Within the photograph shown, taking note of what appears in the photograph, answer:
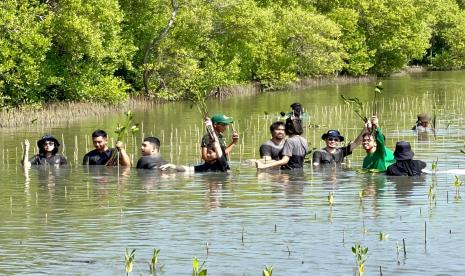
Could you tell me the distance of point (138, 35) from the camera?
58.3 metres

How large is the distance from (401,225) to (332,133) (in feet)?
21.0

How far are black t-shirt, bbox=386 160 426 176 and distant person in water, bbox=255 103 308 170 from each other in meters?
1.87

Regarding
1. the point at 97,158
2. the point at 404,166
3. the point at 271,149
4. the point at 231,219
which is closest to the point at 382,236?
the point at 231,219

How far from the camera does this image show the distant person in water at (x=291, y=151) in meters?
22.9

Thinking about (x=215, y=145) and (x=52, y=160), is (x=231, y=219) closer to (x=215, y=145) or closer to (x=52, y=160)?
(x=215, y=145)

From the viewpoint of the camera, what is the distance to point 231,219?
1745 cm

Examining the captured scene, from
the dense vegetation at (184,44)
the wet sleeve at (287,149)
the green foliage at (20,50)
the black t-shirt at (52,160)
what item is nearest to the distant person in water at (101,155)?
the black t-shirt at (52,160)

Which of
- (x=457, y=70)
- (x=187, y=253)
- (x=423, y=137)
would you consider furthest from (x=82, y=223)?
(x=457, y=70)

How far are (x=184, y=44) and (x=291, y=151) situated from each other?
125ft

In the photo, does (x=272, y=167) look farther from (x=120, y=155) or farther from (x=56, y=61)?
(x=56, y=61)

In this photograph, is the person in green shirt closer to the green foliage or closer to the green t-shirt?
the green t-shirt

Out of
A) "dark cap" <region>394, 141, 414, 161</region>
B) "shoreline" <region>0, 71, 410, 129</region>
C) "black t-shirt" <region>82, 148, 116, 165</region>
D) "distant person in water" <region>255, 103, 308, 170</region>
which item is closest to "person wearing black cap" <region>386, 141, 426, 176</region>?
"dark cap" <region>394, 141, 414, 161</region>

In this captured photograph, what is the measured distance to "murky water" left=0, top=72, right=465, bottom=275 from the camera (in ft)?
46.8

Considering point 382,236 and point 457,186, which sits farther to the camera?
point 457,186
